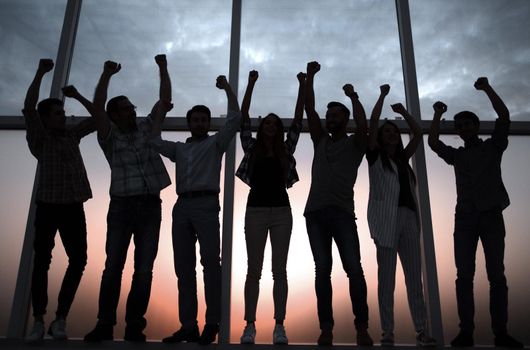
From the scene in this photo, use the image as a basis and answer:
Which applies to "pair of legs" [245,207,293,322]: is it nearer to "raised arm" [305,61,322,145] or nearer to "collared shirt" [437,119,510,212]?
"raised arm" [305,61,322,145]

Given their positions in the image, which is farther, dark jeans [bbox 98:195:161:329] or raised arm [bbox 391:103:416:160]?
raised arm [bbox 391:103:416:160]

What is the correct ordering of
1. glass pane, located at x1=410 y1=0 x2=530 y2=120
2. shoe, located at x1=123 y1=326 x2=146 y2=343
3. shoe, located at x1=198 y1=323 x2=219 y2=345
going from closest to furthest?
1. shoe, located at x1=198 y1=323 x2=219 y2=345
2. shoe, located at x1=123 y1=326 x2=146 y2=343
3. glass pane, located at x1=410 y1=0 x2=530 y2=120

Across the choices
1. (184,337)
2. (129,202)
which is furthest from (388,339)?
(129,202)

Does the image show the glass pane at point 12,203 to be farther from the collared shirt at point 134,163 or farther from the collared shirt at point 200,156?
the collared shirt at point 200,156

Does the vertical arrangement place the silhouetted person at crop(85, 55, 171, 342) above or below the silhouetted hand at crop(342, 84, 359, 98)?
below

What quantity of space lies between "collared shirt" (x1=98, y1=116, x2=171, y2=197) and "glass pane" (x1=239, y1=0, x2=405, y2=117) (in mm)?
796

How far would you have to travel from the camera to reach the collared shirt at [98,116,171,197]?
258 centimetres

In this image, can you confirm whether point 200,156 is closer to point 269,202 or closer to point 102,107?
point 269,202

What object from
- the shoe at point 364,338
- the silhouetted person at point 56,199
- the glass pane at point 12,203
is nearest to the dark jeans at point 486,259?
the shoe at point 364,338

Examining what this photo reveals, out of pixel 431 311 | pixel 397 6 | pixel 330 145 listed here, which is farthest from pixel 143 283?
pixel 397 6

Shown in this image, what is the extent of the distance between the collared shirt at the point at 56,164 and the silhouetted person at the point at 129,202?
7.0 inches

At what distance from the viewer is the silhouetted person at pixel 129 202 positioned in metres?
2.43

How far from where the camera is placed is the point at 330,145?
2.76 meters

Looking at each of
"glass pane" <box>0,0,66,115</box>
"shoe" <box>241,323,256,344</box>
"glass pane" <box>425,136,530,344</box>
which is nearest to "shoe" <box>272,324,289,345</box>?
"shoe" <box>241,323,256,344</box>
